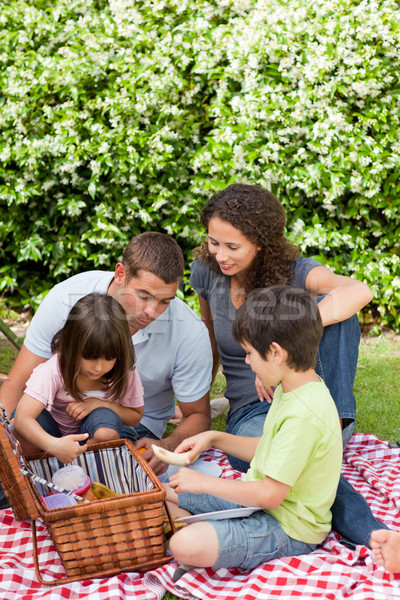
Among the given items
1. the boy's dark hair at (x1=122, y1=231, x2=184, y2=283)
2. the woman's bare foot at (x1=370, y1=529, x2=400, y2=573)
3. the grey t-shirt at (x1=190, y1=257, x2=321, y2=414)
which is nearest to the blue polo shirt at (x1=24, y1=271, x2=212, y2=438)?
the grey t-shirt at (x1=190, y1=257, x2=321, y2=414)

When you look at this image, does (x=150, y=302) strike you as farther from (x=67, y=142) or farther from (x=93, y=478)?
(x=67, y=142)

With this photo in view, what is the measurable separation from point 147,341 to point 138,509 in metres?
0.90

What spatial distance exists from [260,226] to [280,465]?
3.76 feet

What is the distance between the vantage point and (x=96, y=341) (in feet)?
7.94

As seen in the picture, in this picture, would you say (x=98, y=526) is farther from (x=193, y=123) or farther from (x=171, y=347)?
(x=193, y=123)

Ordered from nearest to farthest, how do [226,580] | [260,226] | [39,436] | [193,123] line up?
[226,580] < [39,436] < [260,226] < [193,123]

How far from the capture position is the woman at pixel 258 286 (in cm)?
272

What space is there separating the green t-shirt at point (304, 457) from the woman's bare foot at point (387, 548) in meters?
0.17

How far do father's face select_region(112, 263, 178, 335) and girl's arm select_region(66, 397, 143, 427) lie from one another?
1.13ft

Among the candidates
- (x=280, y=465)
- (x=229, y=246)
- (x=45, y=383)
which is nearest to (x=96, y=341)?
(x=45, y=383)

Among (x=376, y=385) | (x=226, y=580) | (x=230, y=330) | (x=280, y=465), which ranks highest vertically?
(x=230, y=330)

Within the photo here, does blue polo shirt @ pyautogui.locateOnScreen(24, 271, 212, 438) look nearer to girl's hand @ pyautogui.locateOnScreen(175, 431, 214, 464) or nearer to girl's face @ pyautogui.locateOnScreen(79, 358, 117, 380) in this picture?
girl's face @ pyautogui.locateOnScreen(79, 358, 117, 380)

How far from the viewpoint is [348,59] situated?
14.2ft

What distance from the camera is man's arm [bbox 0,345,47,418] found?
269cm
